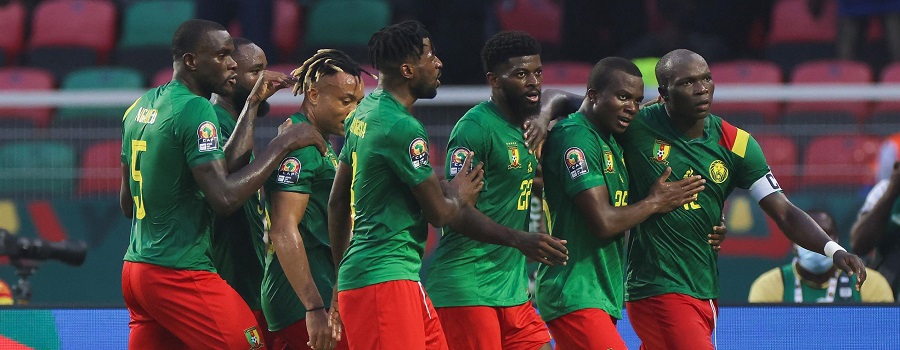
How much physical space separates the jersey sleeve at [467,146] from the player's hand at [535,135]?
21 cm

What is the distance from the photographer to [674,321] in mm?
6449

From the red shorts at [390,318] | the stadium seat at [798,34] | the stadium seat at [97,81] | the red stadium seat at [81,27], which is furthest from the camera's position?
the red stadium seat at [81,27]

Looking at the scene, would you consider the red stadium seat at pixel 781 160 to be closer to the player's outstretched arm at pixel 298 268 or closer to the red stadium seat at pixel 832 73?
the red stadium seat at pixel 832 73

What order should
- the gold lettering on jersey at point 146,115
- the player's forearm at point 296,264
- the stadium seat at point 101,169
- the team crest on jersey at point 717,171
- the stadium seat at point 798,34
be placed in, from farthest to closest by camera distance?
the stadium seat at point 798,34
the stadium seat at point 101,169
the team crest on jersey at point 717,171
the gold lettering on jersey at point 146,115
the player's forearm at point 296,264

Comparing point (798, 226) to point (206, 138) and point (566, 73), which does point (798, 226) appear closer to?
point (206, 138)

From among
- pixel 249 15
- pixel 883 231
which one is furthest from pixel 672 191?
pixel 249 15

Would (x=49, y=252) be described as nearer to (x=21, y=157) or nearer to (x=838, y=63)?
(x=21, y=157)

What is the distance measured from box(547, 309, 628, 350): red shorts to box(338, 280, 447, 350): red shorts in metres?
0.86

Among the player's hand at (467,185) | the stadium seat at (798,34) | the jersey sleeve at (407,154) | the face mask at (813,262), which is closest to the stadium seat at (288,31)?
the stadium seat at (798,34)

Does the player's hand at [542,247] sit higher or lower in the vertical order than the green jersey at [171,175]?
lower

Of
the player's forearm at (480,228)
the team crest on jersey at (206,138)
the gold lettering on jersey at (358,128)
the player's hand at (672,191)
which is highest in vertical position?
the gold lettering on jersey at (358,128)

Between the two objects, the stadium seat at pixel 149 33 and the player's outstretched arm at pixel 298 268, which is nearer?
the player's outstretched arm at pixel 298 268

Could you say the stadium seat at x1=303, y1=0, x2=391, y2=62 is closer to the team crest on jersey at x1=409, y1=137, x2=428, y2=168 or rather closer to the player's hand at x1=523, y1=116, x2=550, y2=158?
the player's hand at x1=523, y1=116, x2=550, y2=158

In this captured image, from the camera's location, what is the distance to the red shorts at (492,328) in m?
6.20
